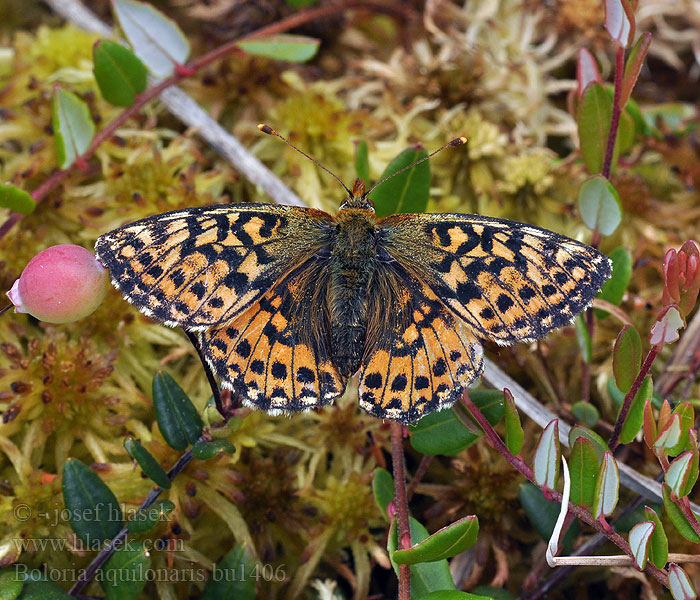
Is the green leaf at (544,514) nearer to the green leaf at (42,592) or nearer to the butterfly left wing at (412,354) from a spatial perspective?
the butterfly left wing at (412,354)

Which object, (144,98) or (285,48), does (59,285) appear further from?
(285,48)

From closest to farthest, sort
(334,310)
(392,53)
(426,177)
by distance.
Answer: (334,310), (426,177), (392,53)

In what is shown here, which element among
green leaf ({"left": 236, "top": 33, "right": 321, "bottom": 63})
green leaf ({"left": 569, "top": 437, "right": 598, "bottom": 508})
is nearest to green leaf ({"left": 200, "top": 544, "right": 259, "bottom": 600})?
green leaf ({"left": 569, "top": 437, "right": 598, "bottom": 508})

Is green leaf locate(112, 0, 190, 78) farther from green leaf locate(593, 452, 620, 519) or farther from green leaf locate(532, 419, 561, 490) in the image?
green leaf locate(593, 452, 620, 519)

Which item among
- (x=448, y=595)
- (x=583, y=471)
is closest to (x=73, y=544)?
(x=448, y=595)

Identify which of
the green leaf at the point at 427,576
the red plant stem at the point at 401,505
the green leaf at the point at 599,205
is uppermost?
the green leaf at the point at 599,205

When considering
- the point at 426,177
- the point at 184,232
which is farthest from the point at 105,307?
the point at 426,177

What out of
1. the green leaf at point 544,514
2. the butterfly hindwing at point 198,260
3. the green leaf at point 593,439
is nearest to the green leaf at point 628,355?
the green leaf at point 593,439

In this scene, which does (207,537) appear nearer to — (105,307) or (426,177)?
(105,307)
